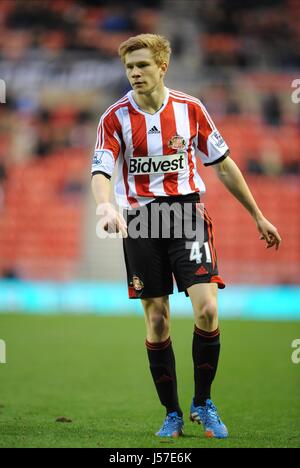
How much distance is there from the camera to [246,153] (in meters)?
18.6

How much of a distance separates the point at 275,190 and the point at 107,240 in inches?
157

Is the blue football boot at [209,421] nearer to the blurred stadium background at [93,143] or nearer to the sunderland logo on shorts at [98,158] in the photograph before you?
the sunderland logo on shorts at [98,158]

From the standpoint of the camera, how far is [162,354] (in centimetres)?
476

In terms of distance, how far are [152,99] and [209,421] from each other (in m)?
1.82

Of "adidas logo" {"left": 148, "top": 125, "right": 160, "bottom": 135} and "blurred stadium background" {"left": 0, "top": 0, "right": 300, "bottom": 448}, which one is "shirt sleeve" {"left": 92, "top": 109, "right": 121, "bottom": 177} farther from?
"blurred stadium background" {"left": 0, "top": 0, "right": 300, "bottom": 448}

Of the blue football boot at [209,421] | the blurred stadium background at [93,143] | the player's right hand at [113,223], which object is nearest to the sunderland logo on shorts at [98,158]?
the player's right hand at [113,223]

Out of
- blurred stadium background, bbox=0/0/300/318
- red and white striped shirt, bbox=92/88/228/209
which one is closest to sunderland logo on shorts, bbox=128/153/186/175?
red and white striped shirt, bbox=92/88/228/209

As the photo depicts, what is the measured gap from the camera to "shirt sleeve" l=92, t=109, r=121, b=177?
4.59 metres

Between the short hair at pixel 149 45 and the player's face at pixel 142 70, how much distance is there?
2 centimetres

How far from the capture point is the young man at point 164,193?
15.0ft

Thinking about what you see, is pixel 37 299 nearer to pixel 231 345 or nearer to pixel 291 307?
pixel 291 307

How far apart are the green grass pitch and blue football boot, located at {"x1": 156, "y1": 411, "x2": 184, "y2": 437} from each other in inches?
2.7

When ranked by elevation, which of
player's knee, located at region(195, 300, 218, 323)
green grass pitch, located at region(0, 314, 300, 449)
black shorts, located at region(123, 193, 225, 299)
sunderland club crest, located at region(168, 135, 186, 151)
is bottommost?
green grass pitch, located at region(0, 314, 300, 449)

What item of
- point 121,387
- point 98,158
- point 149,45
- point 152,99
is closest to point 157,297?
point 98,158
